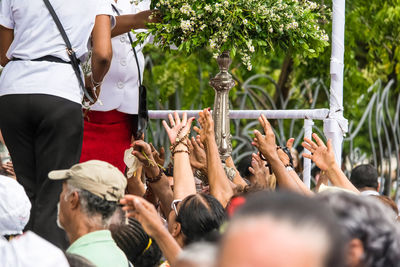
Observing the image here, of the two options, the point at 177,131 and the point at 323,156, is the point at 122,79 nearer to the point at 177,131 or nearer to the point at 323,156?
the point at 177,131

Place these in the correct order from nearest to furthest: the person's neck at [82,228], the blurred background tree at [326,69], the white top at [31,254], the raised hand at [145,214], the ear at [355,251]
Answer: the ear at [355,251], the white top at [31,254], the raised hand at [145,214], the person's neck at [82,228], the blurred background tree at [326,69]

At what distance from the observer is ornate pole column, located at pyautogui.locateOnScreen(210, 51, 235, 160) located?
5160mm

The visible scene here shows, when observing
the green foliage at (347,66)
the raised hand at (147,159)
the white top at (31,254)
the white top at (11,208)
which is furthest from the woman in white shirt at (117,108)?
the green foliage at (347,66)

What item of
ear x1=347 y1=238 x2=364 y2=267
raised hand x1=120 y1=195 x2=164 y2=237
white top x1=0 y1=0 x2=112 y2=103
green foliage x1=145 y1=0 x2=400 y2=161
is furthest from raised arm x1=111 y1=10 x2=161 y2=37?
green foliage x1=145 y1=0 x2=400 y2=161

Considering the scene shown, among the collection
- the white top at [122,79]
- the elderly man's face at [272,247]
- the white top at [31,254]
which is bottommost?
the white top at [31,254]

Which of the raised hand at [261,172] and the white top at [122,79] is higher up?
the white top at [122,79]

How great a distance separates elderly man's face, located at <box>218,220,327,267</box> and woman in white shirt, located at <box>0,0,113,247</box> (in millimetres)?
2450

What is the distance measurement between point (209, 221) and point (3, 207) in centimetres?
91

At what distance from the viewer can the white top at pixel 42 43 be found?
153 inches

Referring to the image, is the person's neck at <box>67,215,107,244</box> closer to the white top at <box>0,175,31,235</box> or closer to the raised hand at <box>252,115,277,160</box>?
the white top at <box>0,175,31,235</box>

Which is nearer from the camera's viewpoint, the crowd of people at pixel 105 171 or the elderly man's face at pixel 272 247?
the elderly man's face at pixel 272 247

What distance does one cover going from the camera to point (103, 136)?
499 centimetres

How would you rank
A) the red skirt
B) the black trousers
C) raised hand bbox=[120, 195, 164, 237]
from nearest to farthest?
raised hand bbox=[120, 195, 164, 237] < the black trousers < the red skirt

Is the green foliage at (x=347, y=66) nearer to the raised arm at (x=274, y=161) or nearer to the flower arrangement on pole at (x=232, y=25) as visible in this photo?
the flower arrangement on pole at (x=232, y=25)
